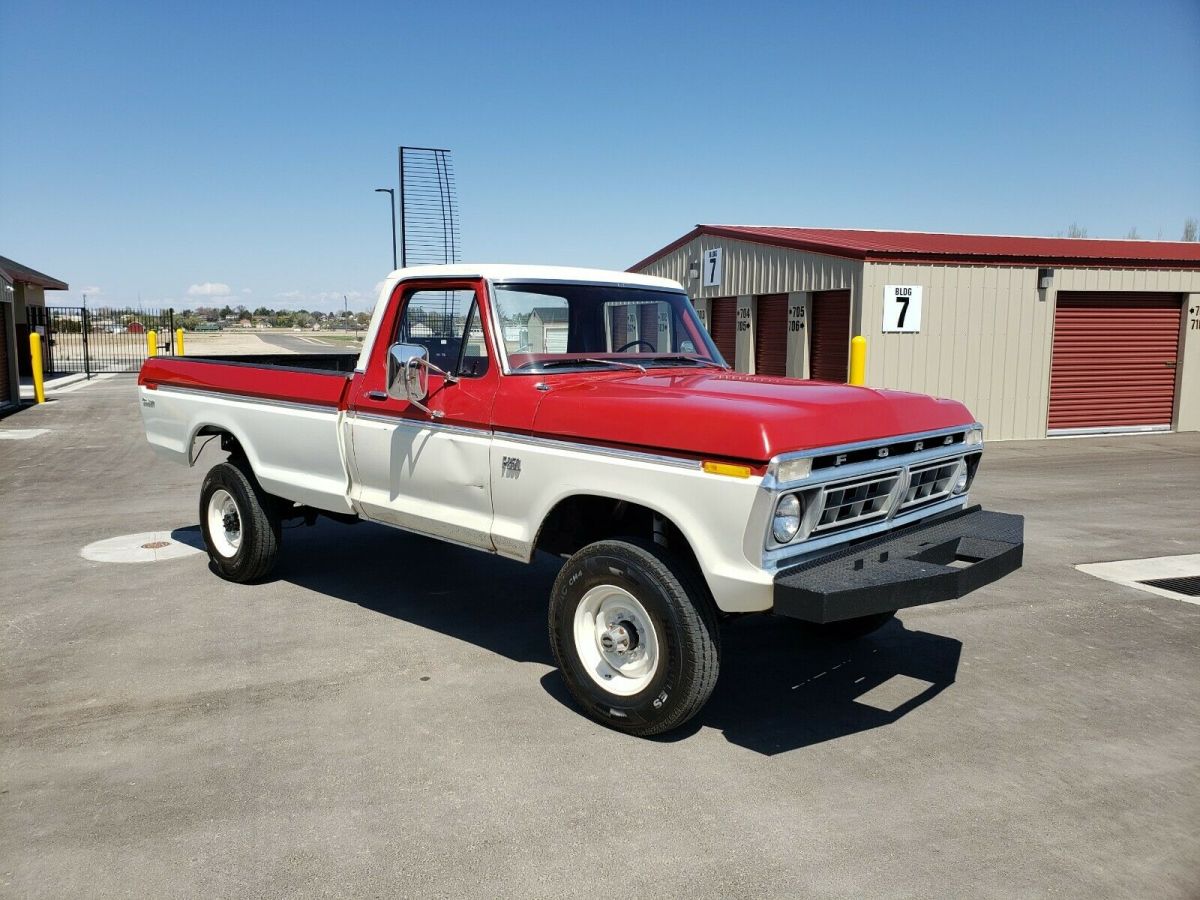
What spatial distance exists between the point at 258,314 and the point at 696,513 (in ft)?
453

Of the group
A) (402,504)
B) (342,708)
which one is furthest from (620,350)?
(342,708)

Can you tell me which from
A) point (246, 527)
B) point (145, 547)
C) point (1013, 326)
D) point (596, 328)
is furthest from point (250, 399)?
point (1013, 326)

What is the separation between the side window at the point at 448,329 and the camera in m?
5.14

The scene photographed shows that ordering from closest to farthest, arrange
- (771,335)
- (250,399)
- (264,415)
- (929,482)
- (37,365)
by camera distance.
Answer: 1. (929,482)
2. (264,415)
3. (250,399)
4. (771,335)
5. (37,365)

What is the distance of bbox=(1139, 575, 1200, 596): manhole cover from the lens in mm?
6727

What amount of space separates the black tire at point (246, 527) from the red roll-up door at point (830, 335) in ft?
37.4

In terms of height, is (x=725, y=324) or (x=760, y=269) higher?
(x=760, y=269)

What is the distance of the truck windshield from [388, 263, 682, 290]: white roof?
46mm

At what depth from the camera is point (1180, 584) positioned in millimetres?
6906

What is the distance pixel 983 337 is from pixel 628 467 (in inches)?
516

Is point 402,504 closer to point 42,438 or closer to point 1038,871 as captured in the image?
point 1038,871

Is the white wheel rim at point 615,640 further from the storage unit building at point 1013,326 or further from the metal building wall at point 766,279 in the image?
the metal building wall at point 766,279

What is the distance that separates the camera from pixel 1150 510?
964 centimetres

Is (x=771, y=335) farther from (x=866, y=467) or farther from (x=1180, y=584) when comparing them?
(x=866, y=467)
